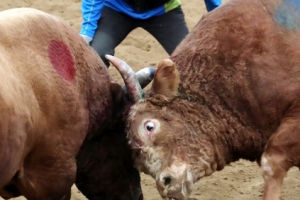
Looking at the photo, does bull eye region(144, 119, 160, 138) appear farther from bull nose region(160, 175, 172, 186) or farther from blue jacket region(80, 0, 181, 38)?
blue jacket region(80, 0, 181, 38)

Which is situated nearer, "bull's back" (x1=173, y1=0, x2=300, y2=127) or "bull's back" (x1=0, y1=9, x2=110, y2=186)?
"bull's back" (x1=0, y1=9, x2=110, y2=186)

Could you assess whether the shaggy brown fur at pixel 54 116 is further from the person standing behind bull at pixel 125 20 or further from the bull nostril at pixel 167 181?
the person standing behind bull at pixel 125 20

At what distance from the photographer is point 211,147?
448 cm

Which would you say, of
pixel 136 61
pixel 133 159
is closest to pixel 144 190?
pixel 133 159

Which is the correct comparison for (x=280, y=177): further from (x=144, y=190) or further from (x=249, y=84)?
(x=144, y=190)

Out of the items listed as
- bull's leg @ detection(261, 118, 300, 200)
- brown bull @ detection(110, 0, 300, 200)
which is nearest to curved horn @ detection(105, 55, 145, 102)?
brown bull @ detection(110, 0, 300, 200)

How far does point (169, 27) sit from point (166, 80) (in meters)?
1.41

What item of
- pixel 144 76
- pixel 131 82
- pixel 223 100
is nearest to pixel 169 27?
pixel 144 76

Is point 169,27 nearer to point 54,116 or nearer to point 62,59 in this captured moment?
point 62,59

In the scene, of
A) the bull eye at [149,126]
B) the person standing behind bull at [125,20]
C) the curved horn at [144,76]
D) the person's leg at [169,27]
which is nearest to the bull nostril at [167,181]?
the bull eye at [149,126]

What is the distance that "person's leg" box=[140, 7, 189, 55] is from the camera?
19.1 feet

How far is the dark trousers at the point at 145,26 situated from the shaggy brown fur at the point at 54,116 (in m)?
1.13

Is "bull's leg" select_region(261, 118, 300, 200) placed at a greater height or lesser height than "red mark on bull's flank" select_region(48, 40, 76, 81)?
lesser

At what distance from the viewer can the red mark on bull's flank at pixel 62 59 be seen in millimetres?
4160
